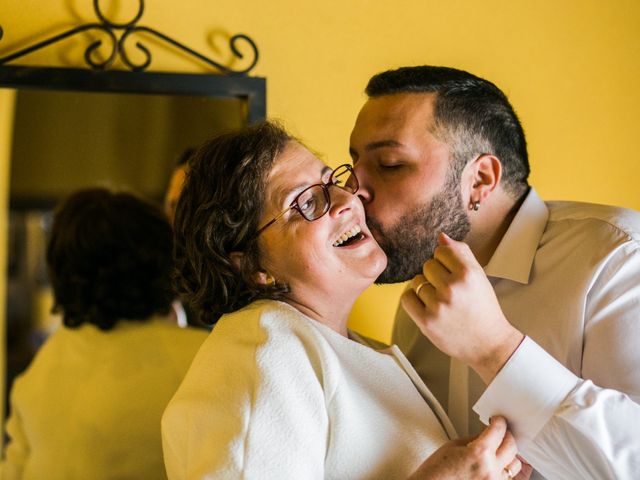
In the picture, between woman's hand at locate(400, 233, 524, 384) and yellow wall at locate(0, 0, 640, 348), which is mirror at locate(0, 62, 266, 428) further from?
woman's hand at locate(400, 233, 524, 384)

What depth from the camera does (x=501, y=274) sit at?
157 cm

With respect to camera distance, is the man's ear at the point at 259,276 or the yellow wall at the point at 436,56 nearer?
the man's ear at the point at 259,276

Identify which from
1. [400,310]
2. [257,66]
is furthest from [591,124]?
[257,66]

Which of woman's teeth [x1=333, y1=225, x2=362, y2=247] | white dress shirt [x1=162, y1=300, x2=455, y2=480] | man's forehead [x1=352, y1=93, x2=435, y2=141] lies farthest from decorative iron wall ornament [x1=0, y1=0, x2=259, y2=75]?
white dress shirt [x1=162, y1=300, x2=455, y2=480]

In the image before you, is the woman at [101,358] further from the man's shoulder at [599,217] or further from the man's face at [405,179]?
the man's shoulder at [599,217]

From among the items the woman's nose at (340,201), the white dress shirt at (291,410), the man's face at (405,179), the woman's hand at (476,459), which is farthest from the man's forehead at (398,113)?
the woman's hand at (476,459)

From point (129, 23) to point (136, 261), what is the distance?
54 cm

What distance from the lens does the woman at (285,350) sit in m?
1.08

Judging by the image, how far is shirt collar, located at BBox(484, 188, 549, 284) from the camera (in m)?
1.55

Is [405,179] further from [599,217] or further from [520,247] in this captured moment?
[599,217]

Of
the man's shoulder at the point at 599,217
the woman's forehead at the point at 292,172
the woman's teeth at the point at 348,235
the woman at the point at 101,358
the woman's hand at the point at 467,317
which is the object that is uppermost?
the woman's forehead at the point at 292,172

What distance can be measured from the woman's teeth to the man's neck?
13.3 inches

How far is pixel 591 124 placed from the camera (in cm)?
225

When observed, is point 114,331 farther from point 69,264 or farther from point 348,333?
point 348,333
